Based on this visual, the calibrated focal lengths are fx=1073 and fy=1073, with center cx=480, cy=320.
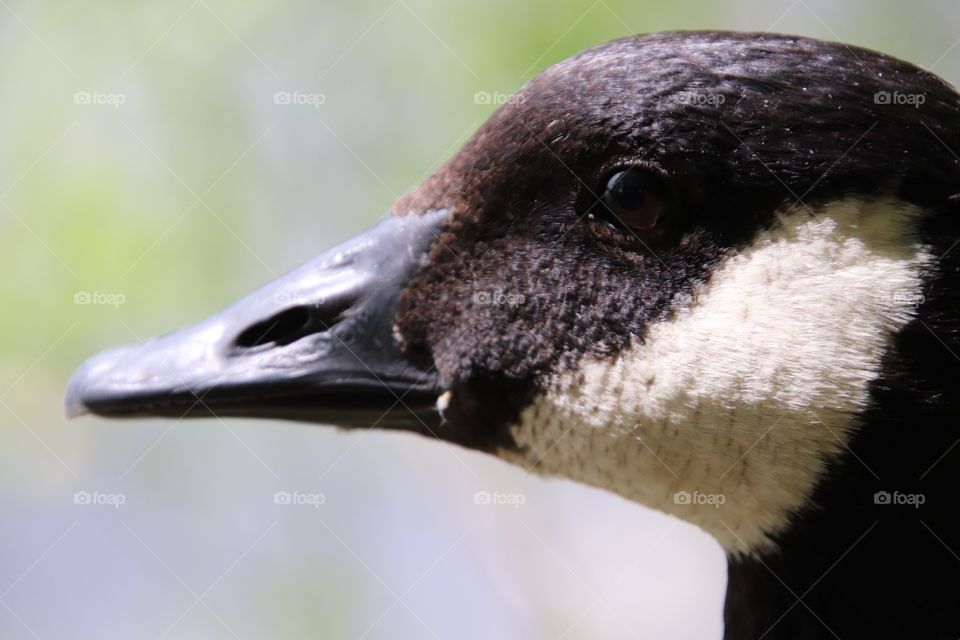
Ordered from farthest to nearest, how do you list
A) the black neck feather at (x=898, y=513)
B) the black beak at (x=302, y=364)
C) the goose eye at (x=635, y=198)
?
the black beak at (x=302, y=364), the goose eye at (x=635, y=198), the black neck feather at (x=898, y=513)

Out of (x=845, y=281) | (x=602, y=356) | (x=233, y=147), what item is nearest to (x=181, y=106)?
(x=233, y=147)

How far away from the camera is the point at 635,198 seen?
2.13 metres

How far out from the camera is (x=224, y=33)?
505cm

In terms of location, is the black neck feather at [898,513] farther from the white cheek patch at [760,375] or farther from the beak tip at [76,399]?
the beak tip at [76,399]

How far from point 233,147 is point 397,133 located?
0.78 m

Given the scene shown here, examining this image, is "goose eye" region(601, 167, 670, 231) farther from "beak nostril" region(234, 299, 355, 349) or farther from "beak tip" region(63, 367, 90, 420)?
"beak tip" region(63, 367, 90, 420)

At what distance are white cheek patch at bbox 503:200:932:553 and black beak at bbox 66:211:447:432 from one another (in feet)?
1.33

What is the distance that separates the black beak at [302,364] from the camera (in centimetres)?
229

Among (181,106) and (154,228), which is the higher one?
(181,106)

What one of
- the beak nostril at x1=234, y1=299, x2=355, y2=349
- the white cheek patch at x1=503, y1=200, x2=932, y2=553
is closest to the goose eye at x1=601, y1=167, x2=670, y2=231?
the white cheek patch at x1=503, y1=200, x2=932, y2=553

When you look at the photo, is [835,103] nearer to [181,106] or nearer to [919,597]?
[919,597]

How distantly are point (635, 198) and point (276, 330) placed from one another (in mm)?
822

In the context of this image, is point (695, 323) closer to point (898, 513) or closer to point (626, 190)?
point (626, 190)

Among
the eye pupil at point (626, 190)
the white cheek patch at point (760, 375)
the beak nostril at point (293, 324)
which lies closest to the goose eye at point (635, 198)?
the eye pupil at point (626, 190)
